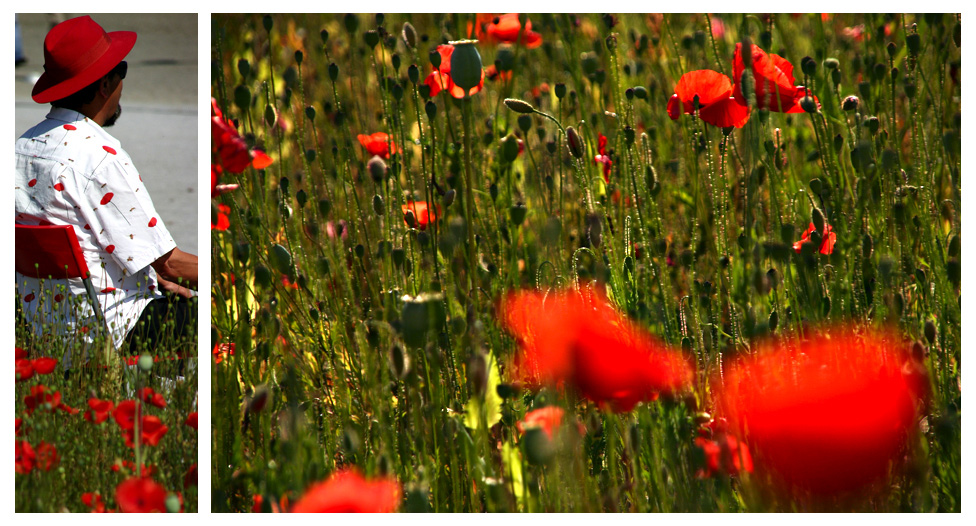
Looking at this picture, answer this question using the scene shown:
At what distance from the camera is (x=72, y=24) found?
131 cm

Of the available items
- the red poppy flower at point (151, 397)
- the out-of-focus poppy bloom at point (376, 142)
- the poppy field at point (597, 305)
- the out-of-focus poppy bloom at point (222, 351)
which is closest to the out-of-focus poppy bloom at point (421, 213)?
the poppy field at point (597, 305)

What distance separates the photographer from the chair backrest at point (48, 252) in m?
1.32

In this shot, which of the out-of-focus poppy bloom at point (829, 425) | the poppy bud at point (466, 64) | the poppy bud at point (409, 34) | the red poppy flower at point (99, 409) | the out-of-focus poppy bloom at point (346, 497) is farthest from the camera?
the poppy bud at point (409, 34)

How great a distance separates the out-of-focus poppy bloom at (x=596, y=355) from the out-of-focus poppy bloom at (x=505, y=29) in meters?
0.54

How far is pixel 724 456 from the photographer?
3.18 ft

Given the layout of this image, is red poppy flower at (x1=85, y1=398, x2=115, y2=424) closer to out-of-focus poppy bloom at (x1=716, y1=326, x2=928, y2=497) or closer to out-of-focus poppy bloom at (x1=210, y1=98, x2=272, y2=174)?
out-of-focus poppy bloom at (x1=210, y1=98, x2=272, y2=174)

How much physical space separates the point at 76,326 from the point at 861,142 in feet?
4.18

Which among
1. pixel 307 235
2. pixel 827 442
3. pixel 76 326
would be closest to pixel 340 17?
pixel 307 235

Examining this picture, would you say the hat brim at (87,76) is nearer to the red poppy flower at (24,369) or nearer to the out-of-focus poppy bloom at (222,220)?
the out-of-focus poppy bloom at (222,220)

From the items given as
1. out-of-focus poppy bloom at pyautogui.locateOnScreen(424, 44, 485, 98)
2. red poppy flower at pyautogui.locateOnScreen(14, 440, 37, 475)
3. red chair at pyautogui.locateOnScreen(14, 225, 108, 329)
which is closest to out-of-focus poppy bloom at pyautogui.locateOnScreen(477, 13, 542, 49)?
out-of-focus poppy bloom at pyautogui.locateOnScreen(424, 44, 485, 98)

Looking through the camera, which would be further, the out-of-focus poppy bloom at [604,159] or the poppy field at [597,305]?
the out-of-focus poppy bloom at [604,159]

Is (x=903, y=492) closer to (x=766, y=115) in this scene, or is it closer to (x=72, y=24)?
(x=766, y=115)

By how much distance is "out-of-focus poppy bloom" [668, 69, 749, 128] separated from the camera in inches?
49.2

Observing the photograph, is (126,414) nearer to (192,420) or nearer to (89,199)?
(192,420)
